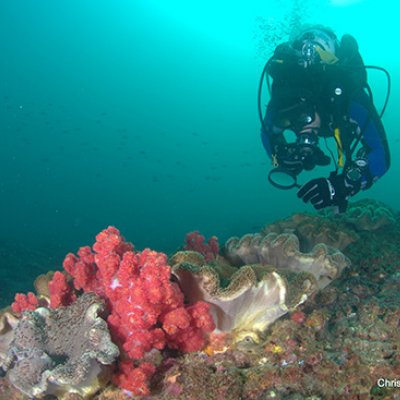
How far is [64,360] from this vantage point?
7.77 feet

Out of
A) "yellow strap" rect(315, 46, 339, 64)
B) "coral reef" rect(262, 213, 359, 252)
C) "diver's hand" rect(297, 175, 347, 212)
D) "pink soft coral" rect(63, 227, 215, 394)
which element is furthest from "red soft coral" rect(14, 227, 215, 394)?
"yellow strap" rect(315, 46, 339, 64)

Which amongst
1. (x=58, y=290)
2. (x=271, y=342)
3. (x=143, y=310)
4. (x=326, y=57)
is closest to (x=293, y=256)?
(x=271, y=342)

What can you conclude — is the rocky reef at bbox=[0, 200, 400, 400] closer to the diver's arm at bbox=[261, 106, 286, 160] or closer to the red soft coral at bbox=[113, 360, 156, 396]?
the red soft coral at bbox=[113, 360, 156, 396]

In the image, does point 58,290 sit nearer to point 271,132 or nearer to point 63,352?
point 63,352

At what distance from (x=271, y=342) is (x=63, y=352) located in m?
1.54

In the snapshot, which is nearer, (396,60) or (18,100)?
(396,60)

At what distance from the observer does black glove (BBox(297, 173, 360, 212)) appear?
488 centimetres

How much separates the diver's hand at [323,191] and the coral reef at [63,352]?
3.41 metres

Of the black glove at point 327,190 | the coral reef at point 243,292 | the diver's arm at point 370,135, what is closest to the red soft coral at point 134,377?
the coral reef at point 243,292

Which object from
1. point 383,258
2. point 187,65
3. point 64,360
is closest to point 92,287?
point 64,360

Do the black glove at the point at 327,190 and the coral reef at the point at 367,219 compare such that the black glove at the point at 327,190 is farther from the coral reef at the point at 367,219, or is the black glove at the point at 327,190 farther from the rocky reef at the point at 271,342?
the rocky reef at the point at 271,342

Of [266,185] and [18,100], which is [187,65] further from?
[18,100]

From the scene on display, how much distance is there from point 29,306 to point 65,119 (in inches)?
4821

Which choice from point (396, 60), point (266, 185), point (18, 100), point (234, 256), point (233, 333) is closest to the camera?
point (233, 333)
